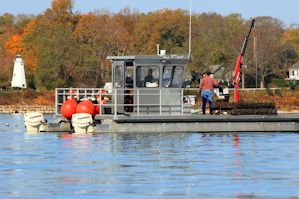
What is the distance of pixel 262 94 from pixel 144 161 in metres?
80.3

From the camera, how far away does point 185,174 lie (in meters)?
21.6

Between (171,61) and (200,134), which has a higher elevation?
(171,61)

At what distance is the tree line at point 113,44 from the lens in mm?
124000

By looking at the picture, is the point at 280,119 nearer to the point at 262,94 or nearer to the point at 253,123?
the point at 253,123

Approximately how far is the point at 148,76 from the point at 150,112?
4.43ft

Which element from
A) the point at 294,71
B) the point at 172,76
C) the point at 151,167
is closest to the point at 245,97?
the point at 294,71

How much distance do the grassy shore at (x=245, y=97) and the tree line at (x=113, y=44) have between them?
10.5 ft

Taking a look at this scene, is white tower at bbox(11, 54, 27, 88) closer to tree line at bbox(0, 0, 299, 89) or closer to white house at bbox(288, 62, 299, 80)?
tree line at bbox(0, 0, 299, 89)

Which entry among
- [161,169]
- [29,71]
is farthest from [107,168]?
[29,71]

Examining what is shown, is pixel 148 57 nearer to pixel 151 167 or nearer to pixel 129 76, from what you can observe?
pixel 129 76

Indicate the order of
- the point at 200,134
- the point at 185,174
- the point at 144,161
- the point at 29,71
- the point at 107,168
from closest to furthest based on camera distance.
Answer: the point at 185,174 → the point at 107,168 → the point at 144,161 → the point at 200,134 → the point at 29,71

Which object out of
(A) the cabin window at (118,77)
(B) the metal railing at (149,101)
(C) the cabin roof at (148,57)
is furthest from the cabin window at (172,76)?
(A) the cabin window at (118,77)

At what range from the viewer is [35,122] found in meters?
39.0

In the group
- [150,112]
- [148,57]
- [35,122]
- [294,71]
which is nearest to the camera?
[150,112]
